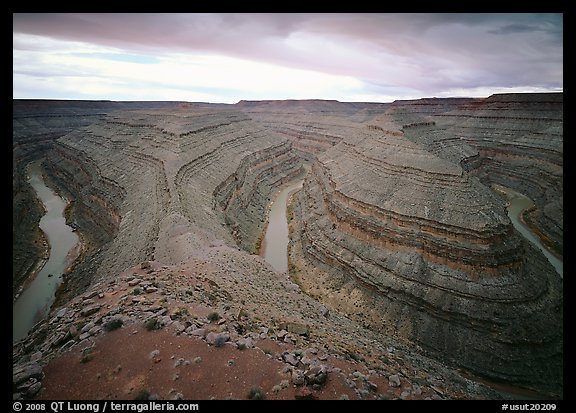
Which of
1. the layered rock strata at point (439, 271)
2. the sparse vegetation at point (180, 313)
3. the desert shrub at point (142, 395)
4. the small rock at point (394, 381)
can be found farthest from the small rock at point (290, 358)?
the layered rock strata at point (439, 271)

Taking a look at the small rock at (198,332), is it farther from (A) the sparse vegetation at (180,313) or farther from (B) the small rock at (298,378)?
(B) the small rock at (298,378)

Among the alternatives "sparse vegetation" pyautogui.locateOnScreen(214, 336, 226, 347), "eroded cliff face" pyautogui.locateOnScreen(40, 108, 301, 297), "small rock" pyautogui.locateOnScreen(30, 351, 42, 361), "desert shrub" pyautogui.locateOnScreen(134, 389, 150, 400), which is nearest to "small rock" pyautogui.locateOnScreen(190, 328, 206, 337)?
"sparse vegetation" pyautogui.locateOnScreen(214, 336, 226, 347)

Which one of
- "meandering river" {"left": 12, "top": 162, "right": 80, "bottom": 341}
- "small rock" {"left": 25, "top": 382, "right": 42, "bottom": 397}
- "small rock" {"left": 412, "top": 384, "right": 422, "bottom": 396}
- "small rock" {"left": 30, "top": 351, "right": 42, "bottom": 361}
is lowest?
"meandering river" {"left": 12, "top": 162, "right": 80, "bottom": 341}

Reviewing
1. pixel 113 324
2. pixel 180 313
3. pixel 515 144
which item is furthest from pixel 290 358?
pixel 515 144

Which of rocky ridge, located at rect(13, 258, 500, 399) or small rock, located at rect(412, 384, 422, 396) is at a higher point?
rocky ridge, located at rect(13, 258, 500, 399)

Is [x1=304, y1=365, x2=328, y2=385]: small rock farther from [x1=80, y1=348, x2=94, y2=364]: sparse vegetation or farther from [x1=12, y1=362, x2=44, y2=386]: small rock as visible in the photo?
[x1=12, y1=362, x2=44, y2=386]: small rock
